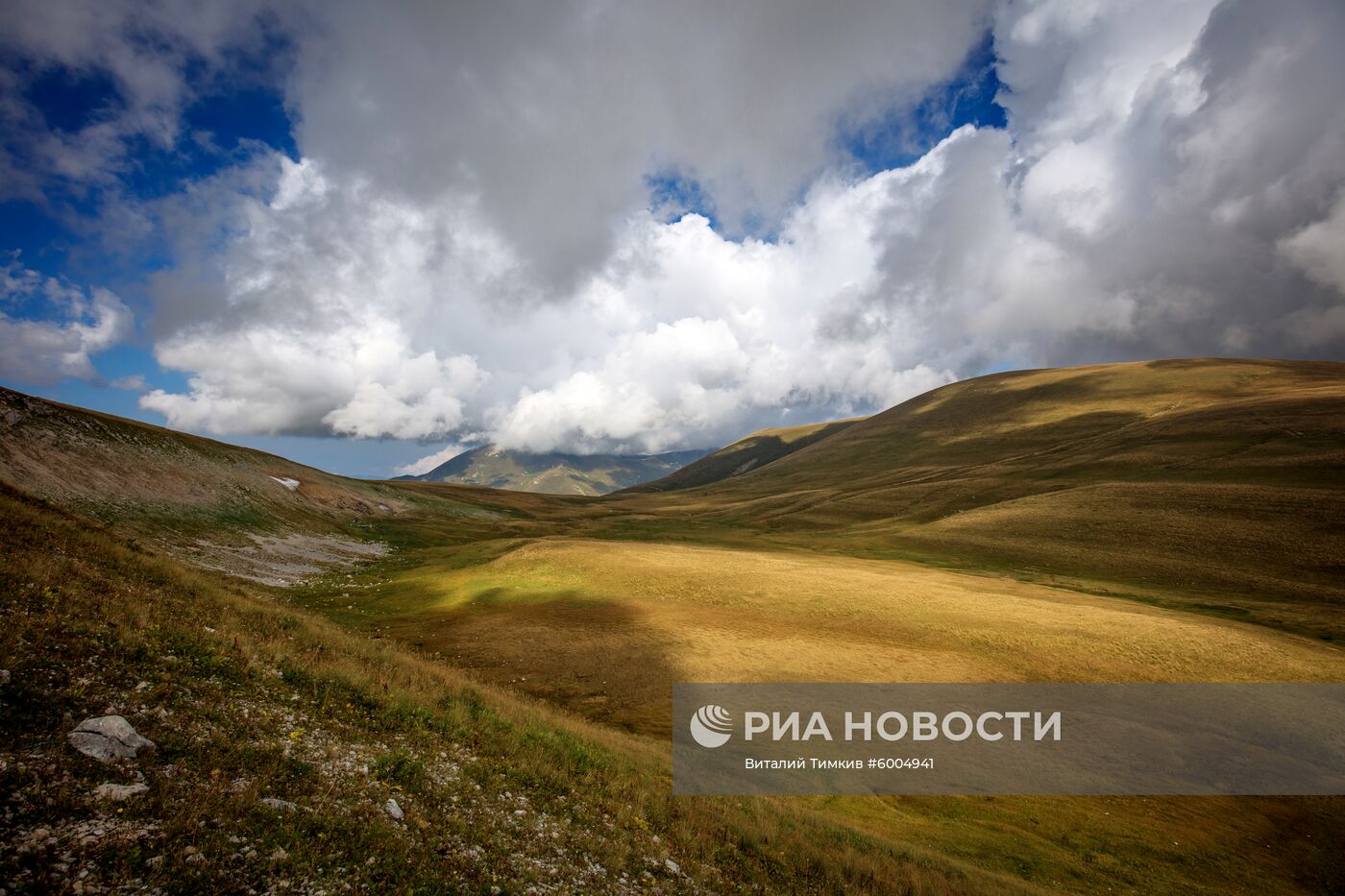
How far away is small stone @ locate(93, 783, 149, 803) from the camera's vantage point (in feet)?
20.0

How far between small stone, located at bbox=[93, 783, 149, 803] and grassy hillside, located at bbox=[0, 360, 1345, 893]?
0.16m

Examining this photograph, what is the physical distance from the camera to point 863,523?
106 m

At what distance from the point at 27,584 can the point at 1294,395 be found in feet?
634

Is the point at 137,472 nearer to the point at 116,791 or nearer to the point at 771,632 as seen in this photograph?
the point at 771,632

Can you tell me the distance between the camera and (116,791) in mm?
6215

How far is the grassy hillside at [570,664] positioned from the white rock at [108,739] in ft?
0.82

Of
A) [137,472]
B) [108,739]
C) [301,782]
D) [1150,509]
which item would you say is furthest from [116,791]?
[1150,509]

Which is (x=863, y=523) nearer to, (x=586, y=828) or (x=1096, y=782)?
(x=1096, y=782)

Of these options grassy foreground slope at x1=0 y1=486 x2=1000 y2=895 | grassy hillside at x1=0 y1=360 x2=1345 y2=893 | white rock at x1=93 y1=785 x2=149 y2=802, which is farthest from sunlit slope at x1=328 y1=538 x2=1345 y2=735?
white rock at x1=93 y1=785 x2=149 y2=802

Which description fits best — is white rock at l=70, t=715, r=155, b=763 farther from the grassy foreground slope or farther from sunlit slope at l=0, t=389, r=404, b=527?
sunlit slope at l=0, t=389, r=404, b=527

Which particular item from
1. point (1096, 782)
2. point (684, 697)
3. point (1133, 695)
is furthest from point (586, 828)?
point (1133, 695)

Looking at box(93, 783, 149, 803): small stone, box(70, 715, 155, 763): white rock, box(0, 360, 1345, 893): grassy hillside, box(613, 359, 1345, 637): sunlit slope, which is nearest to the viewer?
box(93, 783, 149, 803): small stone

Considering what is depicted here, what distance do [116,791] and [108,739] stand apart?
4.04 ft

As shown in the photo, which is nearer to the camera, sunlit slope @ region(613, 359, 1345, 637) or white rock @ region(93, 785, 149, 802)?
white rock @ region(93, 785, 149, 802)
